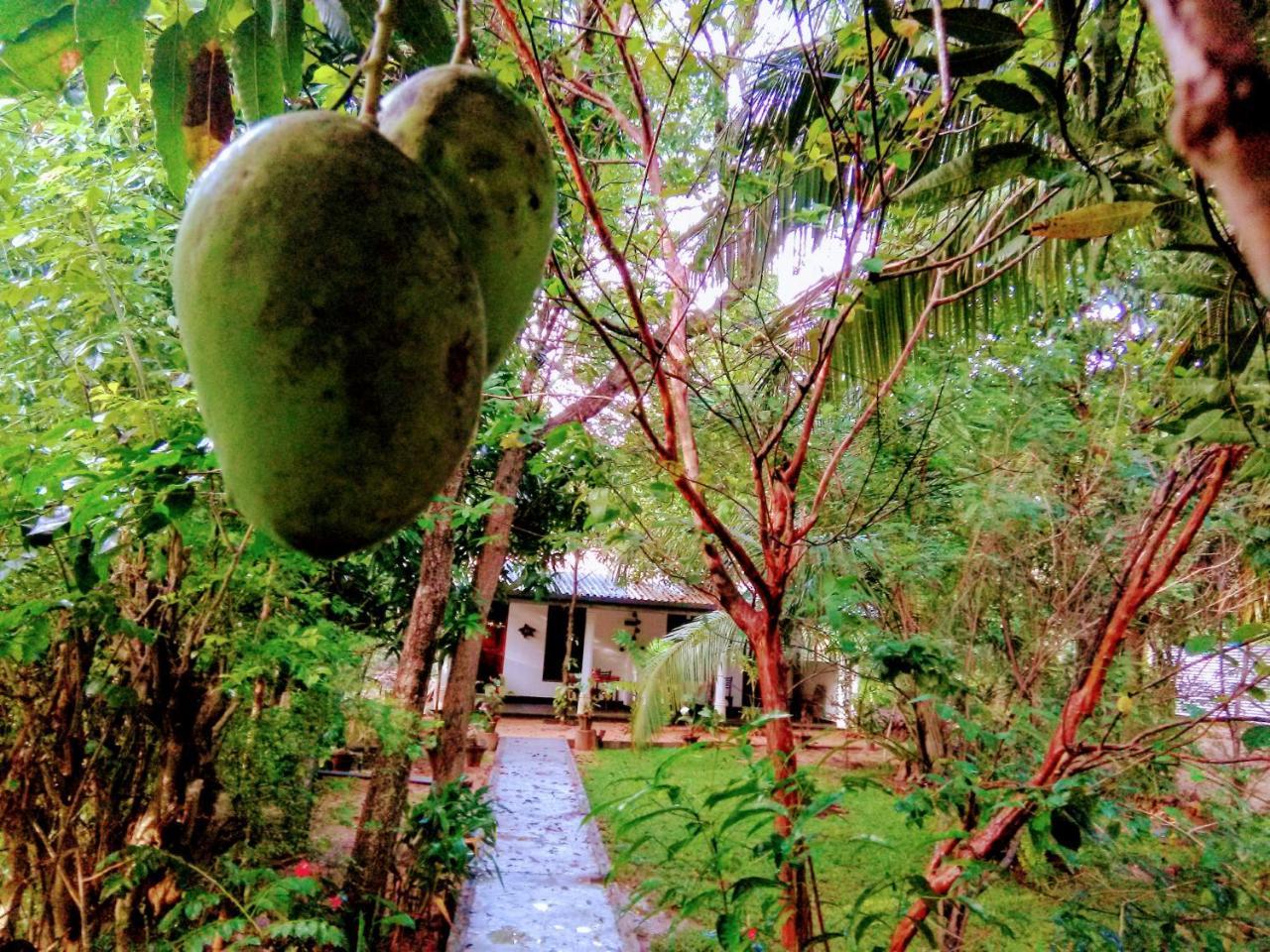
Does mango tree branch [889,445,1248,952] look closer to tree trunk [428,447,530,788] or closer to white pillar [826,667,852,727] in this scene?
white pillar [826,667,852,727]

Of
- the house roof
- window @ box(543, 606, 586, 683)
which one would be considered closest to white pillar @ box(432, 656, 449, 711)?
the house roof

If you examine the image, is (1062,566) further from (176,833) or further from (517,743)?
(517,743)

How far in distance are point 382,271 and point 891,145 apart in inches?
68.4

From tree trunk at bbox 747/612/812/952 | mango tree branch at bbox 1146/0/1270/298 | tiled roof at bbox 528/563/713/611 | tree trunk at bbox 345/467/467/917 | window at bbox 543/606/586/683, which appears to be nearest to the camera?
mango tree branch at bbox 1146/0/1270/298

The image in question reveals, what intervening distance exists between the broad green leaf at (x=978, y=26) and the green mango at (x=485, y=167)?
2.13 feet

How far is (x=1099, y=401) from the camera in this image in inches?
179

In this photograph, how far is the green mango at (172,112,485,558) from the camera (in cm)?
53

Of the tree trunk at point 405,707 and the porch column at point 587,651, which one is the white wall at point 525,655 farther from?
the tree trunk at point 405,707

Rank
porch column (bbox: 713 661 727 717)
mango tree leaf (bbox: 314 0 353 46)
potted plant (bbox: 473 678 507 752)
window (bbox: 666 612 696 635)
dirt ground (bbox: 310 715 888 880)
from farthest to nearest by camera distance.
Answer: window (bbox: 666 612 696 635) → potted plant (bbox: 473 678 507 752) → porch column (bbox: 713 661 727 717) → dirt ground (bbox: 310 715 888 880) → mango tree leaf (bbox: 314 0 353 46)

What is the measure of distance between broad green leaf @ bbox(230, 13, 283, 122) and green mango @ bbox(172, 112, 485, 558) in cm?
41

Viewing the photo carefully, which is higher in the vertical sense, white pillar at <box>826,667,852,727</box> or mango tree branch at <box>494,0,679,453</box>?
mango tree branch at <box>494,0,679,453</box>

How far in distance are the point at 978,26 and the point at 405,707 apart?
14.9 ft

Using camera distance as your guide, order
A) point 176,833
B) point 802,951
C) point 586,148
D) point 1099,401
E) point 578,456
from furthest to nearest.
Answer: point 1099,401
point 586,148
point 176,833
point 578,456
point 802,951

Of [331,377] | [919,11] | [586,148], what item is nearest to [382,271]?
[331,377]
